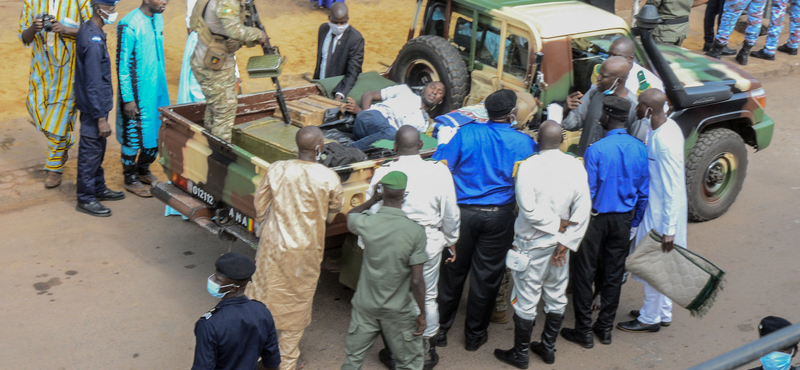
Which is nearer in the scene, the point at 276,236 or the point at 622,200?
the point at 276,236

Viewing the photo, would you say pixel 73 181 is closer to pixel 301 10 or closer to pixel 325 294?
pixel 325 294

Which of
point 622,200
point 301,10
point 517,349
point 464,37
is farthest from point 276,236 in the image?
point 301,10

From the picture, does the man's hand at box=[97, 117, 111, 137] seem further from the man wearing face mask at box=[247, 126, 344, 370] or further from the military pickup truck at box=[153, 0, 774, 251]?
the man wearing face mask at box=[247, 126, 344, 370]

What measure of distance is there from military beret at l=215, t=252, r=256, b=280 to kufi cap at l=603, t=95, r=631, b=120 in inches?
106

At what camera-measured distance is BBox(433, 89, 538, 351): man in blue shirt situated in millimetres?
4789

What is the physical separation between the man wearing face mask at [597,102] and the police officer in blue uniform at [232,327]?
3105 mm

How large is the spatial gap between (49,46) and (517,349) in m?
5.05

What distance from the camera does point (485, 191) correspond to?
4.82 metres

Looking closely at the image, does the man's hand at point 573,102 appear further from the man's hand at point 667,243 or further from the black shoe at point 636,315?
the black shoe at point 636,315

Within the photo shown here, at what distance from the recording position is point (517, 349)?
5.00 meters

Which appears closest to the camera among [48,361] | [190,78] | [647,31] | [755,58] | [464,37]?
[48,361]

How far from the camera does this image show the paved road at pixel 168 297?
5051 millimetres

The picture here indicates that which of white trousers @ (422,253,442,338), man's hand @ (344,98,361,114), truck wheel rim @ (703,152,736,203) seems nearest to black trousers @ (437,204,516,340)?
white trousers @ (422,253,442,338)

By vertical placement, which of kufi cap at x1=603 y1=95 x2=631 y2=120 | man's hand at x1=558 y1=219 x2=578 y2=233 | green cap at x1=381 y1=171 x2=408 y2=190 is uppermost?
kufi cap at x1=603 y1=95 x2=631 y2=120
